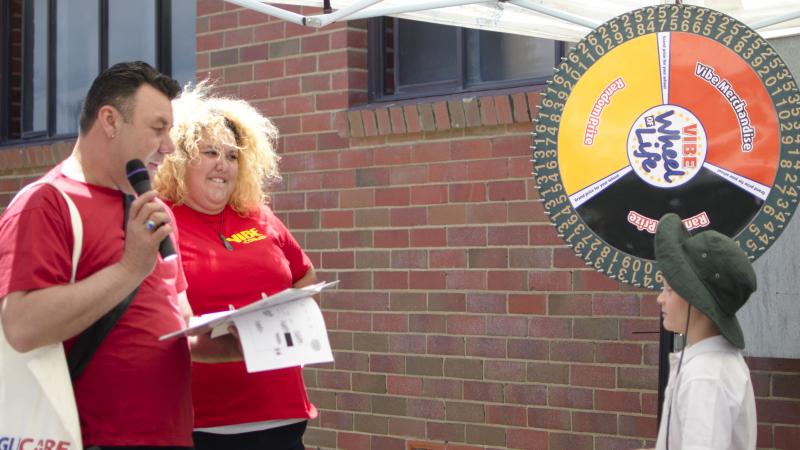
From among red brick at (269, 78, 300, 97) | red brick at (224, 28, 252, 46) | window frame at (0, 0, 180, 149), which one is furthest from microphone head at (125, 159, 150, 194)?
window frame at (0, 0, 180, 149)

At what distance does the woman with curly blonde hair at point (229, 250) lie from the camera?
13.8ft

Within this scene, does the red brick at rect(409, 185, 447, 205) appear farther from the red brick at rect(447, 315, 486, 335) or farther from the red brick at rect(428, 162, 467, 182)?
the red brick at rect(447, 315, 486, 335)

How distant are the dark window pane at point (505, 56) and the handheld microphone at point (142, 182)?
312 cm

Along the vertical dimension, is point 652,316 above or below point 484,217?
below

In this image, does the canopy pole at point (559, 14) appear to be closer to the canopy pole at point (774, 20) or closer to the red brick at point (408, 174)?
the canopy pole at point (774, 20)

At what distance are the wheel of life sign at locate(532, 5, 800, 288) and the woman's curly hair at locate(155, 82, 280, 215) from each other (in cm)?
113

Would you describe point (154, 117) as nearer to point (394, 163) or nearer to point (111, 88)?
point (111, 88)

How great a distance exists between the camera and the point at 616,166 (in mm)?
3812

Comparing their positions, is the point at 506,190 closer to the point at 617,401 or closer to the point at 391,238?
the point at 391,238

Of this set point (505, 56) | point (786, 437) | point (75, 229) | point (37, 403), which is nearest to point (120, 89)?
point (75, 229)

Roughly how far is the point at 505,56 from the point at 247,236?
2.34m

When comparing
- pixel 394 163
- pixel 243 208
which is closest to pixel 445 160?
pixel 394 163

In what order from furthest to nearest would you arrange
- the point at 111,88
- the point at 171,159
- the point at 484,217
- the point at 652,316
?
the point at 484,217 < the point at 652,316 < the point at 171,159 < the point at 111,88

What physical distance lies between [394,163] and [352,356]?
3.42 ft
